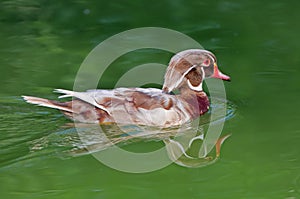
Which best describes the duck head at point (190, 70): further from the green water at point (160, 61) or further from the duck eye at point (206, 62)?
the green water at point (160, 61)

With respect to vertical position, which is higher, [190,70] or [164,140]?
[190,70]

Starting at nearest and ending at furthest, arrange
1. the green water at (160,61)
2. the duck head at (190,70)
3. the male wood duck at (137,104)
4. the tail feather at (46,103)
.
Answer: the green water at (160,61), the tail feather at (46,103), the male wood duck at (137,104), the duck head at (190,70)

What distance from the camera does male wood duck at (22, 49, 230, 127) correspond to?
7723 mm

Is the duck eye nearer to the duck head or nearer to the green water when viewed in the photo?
the duck head

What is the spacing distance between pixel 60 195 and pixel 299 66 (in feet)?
13.6

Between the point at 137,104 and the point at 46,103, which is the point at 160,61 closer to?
the point at 137,104

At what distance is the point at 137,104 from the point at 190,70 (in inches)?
33.0

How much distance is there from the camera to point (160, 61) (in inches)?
380

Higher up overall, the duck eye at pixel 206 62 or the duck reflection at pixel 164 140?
the duck eye at pixel 206 62

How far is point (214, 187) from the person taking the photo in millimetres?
6371

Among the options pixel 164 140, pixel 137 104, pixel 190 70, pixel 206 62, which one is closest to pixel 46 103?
pixel 137 104

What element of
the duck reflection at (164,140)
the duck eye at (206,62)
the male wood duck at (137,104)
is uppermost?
the duck eye at (206,62)

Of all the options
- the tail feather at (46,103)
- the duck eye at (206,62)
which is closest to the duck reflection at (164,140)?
the tail feather at (46,103)

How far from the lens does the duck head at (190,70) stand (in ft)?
26.7
